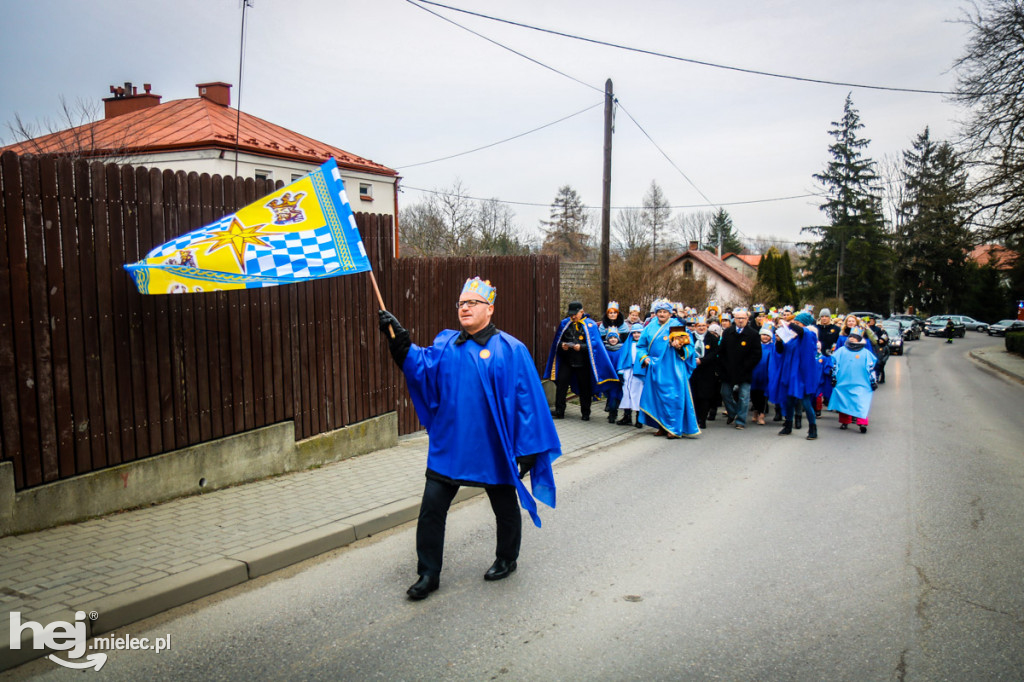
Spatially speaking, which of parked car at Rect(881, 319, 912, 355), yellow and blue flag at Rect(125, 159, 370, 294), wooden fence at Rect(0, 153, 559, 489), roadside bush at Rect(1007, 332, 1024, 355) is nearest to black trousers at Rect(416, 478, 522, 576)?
yellow and blue flag at Rect(125, 159, 370, 294)

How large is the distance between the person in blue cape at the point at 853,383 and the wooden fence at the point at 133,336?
26.1 feet

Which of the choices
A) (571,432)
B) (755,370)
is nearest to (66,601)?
(571,432)

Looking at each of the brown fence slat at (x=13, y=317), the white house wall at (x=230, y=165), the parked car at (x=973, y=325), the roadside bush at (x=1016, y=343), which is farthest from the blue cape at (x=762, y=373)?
the parked car at (x=973, y=325)

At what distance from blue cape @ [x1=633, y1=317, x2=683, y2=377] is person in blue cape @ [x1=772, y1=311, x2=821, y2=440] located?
6.51 feet

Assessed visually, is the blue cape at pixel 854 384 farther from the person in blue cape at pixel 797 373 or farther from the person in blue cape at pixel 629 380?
the person in blue cape at pixel 629 380

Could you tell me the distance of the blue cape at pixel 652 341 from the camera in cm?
1084

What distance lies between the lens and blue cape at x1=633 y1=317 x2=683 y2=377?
35.6 feet

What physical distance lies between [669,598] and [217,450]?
4.29m

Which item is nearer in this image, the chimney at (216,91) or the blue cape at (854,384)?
the blue cape at (854,384)

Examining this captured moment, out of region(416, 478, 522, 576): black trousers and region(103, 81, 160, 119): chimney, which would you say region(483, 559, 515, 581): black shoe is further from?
region(103, 81, 160, 119): chimney

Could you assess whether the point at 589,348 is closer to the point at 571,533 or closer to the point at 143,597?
the point at 571,533

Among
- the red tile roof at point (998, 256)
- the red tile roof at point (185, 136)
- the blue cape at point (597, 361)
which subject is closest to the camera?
the blue cape at point (597, 361)

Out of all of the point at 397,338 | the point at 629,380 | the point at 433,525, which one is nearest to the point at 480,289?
the point at 397,338

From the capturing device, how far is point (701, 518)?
253 inches
